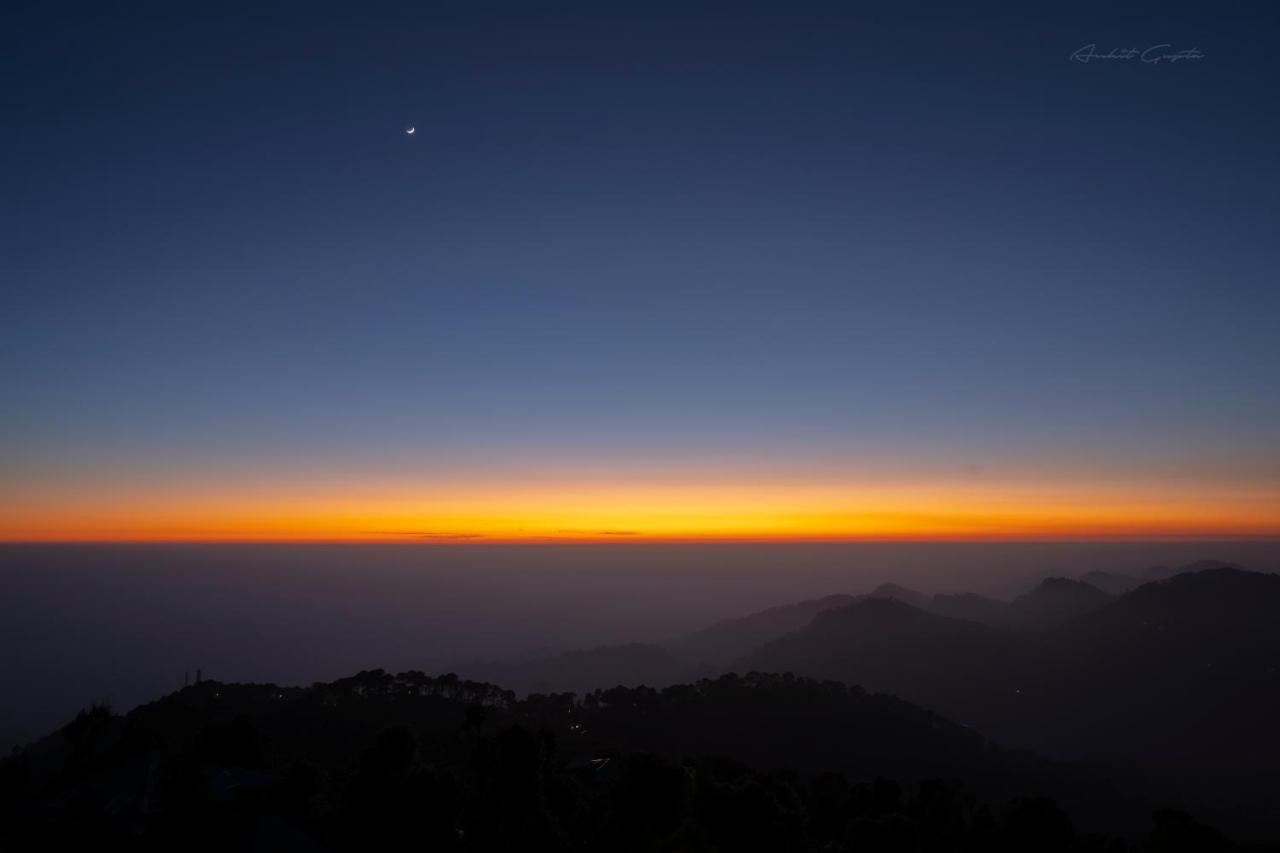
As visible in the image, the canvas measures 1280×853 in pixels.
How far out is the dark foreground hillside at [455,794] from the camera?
106 ft

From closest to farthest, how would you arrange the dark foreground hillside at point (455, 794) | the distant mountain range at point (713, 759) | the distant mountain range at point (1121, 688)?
1. the dark foreground hillside at point (455, 794)
2. the distant mountain range at point (713, 759)
3. the distant mountain range at point (1121, 688)

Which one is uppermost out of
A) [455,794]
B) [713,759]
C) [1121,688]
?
[455,794]

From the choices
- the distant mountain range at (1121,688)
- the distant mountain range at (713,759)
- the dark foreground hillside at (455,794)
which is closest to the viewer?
the dark foreground hillside at (455,794)

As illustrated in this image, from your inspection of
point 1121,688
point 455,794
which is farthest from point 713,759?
point 1121,688

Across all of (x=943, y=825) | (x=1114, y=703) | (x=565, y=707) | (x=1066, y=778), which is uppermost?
(x=943, y=825)

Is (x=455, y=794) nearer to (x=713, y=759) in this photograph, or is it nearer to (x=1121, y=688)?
(x=713, y=759)

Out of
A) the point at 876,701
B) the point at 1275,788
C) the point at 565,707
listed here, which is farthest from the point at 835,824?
the point at 1275,788

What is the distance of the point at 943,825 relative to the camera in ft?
164

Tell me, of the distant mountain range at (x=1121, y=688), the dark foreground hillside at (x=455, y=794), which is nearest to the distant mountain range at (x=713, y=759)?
the dark foreground hillside at (x=455, y=794)

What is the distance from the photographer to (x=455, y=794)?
35812 millimetres

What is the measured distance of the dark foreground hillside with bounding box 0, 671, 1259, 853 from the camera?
106 ft

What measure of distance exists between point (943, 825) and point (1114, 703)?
14967 centimetres

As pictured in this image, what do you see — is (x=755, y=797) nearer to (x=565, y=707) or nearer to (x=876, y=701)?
(x=565, y=707)

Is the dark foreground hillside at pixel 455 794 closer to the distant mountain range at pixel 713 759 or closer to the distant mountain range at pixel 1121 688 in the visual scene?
the distant mountain range at pixel 713 759
